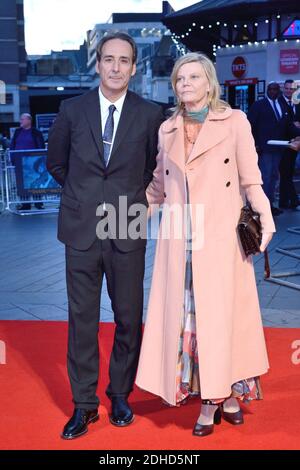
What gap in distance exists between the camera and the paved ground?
5410 millimetres

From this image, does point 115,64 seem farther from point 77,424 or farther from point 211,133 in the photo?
point 77,424

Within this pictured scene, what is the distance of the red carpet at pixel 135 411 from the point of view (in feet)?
10.1

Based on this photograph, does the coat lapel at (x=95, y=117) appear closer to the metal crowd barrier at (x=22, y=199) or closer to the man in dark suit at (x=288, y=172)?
the man in dark suit at (x=288, y=172)

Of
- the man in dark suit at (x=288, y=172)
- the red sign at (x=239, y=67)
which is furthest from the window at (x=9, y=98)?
the man in dark suit at (x=288, y=172)

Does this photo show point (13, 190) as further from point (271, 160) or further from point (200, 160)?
point (200, 160)

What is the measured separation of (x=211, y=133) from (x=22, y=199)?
906 cm

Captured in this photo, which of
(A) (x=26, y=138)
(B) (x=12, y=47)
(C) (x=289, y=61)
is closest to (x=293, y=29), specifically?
(C) (x=289, y=61)

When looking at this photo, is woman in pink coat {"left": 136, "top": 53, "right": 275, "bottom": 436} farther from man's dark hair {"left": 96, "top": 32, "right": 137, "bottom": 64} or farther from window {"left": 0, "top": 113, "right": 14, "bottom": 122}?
window {"left": 0, "top": 113, "right": 14, "bottom": 122}

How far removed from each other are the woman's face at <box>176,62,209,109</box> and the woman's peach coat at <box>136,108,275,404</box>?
119mm

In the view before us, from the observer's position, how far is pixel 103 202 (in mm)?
3096

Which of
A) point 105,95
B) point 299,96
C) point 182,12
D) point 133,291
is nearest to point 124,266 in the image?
point 133,291

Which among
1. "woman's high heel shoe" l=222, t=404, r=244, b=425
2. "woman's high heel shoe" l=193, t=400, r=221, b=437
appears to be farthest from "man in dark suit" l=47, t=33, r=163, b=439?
"woman's high heel shoe" l=222, t=404, r=244, b=425

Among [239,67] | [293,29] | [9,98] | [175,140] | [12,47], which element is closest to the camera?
[175,140]
